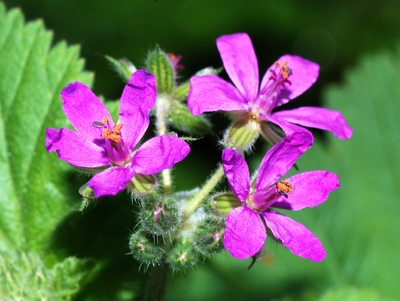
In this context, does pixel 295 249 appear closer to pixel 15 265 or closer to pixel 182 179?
pixel 15 265

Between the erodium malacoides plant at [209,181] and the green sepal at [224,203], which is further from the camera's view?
the green sepal at [224,203]

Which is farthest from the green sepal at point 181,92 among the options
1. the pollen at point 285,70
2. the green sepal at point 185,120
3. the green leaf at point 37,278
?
the green leaf at point 37,278

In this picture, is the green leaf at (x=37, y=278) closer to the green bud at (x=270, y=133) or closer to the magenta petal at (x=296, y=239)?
the magenta petal at (x=296, y=239)

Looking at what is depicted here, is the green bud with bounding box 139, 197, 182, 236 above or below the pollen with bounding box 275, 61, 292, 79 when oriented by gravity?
below

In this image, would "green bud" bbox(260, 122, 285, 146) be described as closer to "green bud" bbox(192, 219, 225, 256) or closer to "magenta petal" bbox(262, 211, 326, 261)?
"magenta petal" bbox(262, 211, 326, 261)

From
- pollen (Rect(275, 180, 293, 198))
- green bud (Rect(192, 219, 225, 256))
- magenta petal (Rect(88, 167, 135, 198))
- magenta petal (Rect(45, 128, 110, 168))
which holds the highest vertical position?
pollen (Rect(275, 180, 293, 198))

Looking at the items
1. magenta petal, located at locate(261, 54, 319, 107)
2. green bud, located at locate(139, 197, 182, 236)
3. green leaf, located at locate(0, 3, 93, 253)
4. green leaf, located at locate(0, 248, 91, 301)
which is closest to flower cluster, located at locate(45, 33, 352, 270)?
green bud, located at locate(139, 197, 182, 236)

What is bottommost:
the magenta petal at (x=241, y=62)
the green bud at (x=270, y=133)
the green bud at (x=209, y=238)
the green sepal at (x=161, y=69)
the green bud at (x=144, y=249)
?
the green bud at (x=144, y=249)
